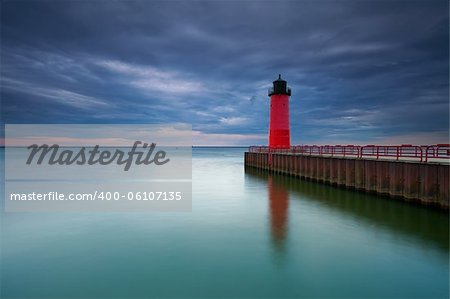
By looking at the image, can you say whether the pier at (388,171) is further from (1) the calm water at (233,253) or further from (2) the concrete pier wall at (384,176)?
(1) the calm water at (233,253)

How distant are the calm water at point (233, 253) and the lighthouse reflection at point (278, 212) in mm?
102

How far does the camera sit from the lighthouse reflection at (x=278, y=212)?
37.8 feet

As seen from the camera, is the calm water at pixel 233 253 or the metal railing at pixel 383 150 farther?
the metal railing at pixel 383 150

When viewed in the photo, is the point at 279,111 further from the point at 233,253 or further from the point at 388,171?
the point at 233,253

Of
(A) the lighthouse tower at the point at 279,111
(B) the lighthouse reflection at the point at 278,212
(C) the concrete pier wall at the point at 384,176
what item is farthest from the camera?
(A) the lighthouse tower at the point at 279,111

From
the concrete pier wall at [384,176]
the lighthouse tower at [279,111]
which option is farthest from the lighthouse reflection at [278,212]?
A: the lighthouse tower at [279,111]

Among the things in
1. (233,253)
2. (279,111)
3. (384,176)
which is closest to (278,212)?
(384,176)

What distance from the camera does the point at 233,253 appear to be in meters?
9.97

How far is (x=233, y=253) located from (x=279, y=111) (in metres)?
25.7

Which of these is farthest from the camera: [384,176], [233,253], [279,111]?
[279,111]

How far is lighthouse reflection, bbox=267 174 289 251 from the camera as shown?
11.5 meters

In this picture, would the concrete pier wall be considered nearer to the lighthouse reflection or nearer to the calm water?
the calm water

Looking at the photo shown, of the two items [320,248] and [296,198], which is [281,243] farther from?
[296,198]

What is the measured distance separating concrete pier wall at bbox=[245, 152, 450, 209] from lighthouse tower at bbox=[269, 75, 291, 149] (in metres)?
5.43
